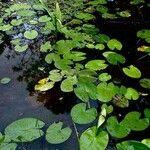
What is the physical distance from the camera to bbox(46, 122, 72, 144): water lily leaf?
63.5 inches

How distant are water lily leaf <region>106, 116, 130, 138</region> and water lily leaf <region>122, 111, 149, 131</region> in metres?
0.03

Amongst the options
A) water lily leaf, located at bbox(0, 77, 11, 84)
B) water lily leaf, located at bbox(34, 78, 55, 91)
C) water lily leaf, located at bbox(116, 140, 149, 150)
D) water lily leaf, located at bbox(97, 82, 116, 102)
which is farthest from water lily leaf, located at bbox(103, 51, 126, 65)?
water lily leaf, located at bbox(116, 140, 149, 150)

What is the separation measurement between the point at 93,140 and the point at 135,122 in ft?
1.04

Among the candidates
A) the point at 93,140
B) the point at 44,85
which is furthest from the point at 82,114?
the point at 44,85

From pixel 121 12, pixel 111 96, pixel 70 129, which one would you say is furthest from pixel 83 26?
pixel 70 129

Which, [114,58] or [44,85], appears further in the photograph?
[114,58]

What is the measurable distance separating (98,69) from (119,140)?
1.90 feet

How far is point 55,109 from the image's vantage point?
190cm

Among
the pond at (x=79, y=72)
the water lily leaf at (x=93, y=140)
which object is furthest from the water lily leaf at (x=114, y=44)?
the water lily leaf at (x=93, y=140)

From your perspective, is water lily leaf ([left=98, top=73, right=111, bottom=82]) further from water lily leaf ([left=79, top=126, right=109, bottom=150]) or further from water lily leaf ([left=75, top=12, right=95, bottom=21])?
water lily leaf ([left=75, top=12, right=95, bottom=21])

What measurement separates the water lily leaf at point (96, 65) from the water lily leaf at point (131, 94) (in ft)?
0.87

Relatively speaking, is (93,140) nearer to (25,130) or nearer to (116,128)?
(116,128)

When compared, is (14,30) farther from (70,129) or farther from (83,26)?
(70,129)

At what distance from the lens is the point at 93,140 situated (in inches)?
58.3
